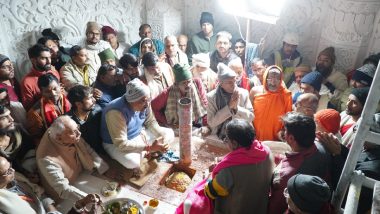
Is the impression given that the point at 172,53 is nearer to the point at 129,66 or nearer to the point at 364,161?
the point at 129,66

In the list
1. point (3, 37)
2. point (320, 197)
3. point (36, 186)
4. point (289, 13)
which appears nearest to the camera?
point (320, 197)

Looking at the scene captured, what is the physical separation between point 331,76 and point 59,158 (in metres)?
4.74

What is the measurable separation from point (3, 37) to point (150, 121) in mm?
2769

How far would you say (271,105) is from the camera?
4.27m

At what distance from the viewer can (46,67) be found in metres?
4.38

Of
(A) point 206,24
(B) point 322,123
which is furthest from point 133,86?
(A) point 206,24

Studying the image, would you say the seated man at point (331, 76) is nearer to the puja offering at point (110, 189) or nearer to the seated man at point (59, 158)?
the puja offering at point (110, 189)

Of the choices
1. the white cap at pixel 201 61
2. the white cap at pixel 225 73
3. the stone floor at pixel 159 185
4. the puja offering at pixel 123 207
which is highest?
the white cap at pixel 225 73

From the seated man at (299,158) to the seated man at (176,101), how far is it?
6.44 ft

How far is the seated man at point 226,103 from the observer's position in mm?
3947

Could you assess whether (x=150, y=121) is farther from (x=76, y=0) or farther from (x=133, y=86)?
(x=76, y=0)

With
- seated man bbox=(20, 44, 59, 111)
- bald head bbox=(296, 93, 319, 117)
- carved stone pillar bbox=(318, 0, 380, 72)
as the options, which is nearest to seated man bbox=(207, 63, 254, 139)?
bald head bbox=(296, 93, 319, 117)

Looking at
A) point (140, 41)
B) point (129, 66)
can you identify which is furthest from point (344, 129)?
point (140, 41)

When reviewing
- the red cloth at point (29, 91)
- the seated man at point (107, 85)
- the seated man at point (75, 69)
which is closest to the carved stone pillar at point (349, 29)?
the seated man at point (107, 85)
